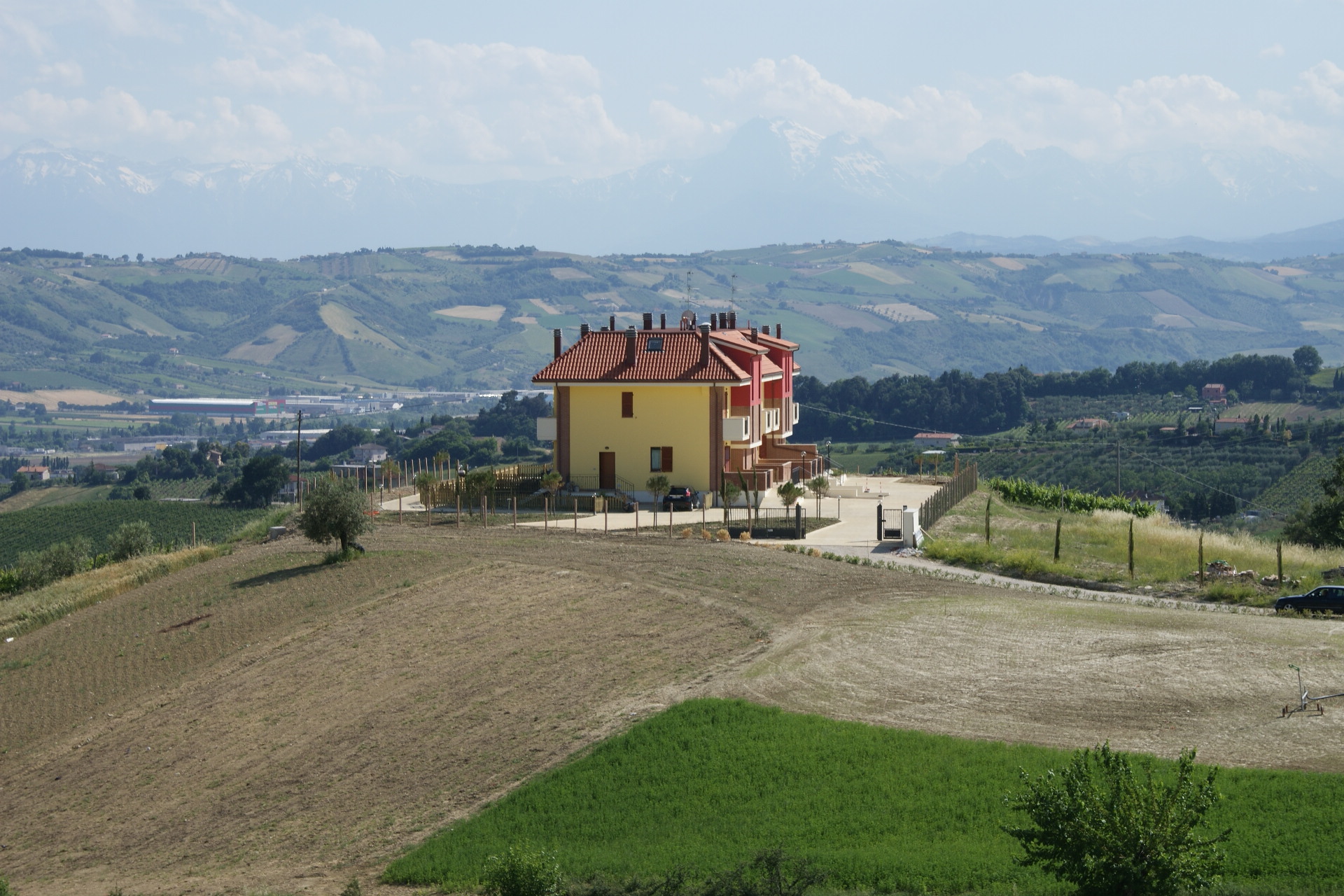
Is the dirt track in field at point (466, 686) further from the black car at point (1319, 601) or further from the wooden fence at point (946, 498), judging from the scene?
the wooden fence at point (946, 498)

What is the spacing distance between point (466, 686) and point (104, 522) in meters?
74.2

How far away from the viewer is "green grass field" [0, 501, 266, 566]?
85.6 meters

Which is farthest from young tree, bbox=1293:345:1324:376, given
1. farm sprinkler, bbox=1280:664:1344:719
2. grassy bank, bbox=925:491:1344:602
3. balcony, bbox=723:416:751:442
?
farm sprinkler, bbox=1280:664:1344:719

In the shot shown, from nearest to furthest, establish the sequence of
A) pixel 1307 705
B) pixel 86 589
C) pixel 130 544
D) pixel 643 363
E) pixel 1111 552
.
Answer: pixel 1307 705 < pixel 1111 552 < pixel 86 589 < pixel 643 363 < pixel 130 544

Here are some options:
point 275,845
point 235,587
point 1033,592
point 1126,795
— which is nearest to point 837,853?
point 1126,795

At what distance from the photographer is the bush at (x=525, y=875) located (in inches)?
656

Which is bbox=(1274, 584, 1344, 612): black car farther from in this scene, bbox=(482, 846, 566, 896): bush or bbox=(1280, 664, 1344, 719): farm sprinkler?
bbox=(482, 846, 566, 896): bush

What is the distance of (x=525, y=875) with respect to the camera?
16656 millimetres

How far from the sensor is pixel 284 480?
95.4 m

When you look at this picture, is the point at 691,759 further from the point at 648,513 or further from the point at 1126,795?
the point at 648,513

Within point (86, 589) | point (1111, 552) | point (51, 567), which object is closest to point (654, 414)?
point (1111, 552)

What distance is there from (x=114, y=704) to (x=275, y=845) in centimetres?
1064

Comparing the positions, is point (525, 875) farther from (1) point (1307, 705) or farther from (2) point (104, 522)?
(2) point (104, 522)

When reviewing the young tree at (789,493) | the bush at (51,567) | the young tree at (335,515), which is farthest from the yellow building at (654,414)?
the bush at (51,567)
